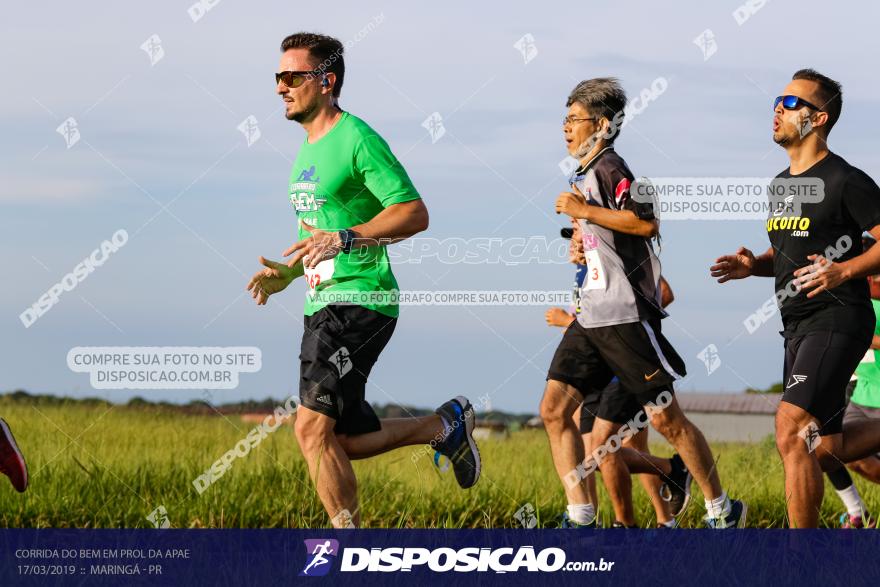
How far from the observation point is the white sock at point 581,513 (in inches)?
262

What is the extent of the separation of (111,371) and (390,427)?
182cm

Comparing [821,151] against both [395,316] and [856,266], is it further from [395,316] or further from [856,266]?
[395,316]

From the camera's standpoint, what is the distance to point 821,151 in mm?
6625

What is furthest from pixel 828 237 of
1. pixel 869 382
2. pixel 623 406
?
pixel 869 382

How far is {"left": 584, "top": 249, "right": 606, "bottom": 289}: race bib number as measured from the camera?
21.8 feet

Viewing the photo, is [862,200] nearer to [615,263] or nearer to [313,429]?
[615,263]

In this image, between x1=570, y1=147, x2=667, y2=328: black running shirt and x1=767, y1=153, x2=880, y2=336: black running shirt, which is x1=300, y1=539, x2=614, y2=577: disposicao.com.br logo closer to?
x1=570, y1=147, x2=667, y2=328: black running shirt

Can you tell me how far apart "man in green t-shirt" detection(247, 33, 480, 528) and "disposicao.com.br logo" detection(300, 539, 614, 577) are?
1.09ft

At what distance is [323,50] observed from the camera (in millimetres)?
6730

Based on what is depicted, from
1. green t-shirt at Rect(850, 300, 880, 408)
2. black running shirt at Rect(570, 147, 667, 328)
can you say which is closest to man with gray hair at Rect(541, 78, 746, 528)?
black running shirt at Rect(570, 147, 667, 328)

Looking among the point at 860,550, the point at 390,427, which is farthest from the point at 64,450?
the point at 860,550

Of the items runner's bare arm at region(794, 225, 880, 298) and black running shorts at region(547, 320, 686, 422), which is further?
black running shorts at region(547, 320, 686, 422)

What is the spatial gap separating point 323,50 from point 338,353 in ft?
5.68

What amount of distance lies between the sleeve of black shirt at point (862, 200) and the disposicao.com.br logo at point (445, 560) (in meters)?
2.23
